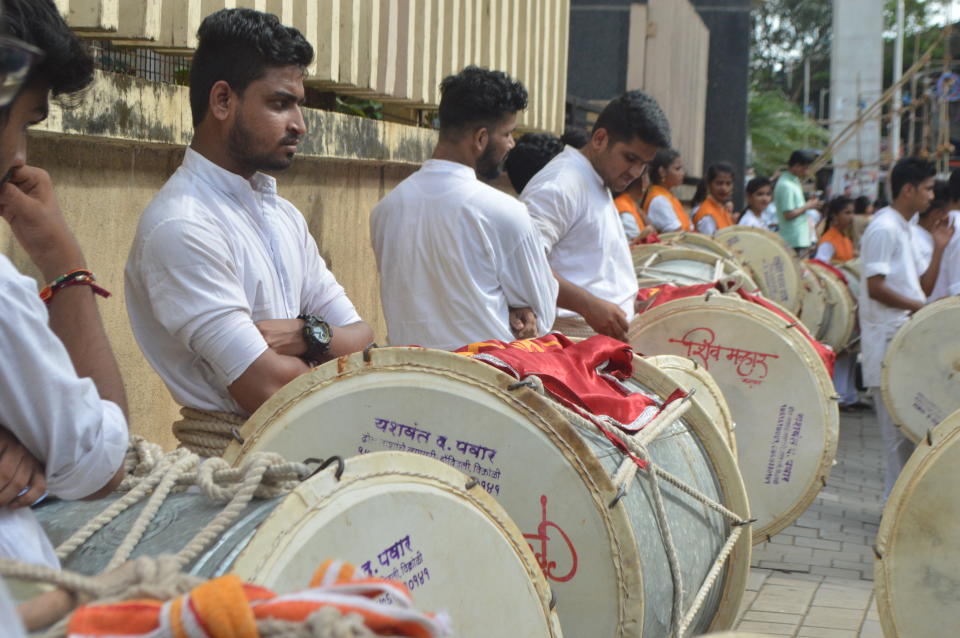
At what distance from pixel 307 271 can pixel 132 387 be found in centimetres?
111

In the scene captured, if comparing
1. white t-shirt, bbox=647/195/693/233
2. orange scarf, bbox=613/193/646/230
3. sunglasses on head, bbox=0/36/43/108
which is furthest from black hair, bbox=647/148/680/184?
sunglasses on head, bbox=0/36/43/108

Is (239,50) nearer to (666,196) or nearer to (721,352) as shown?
(721,352)

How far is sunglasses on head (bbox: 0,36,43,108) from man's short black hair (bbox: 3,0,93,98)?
1.01ft

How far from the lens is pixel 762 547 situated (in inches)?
239

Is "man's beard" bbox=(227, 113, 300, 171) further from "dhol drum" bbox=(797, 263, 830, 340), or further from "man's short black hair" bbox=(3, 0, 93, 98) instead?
"dhol drum" bbox=(797, 263, 830, 340)

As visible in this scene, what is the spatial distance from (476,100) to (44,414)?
2.72 metres

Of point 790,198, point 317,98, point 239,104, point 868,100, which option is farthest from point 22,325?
point 868,100

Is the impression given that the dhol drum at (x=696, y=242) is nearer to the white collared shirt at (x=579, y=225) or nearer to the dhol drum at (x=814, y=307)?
the white collared shirt at (x=579, y=225)

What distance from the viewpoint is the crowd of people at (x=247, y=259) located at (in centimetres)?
158

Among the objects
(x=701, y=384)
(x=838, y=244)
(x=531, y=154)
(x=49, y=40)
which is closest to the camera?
(x=49, y=40)

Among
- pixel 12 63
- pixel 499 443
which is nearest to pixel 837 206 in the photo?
pixel 499 443

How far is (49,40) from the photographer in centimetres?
175

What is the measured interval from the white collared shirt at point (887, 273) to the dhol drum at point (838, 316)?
128 inches

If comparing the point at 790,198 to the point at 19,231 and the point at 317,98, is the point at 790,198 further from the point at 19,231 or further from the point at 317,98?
the point at 19,231
